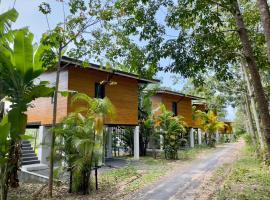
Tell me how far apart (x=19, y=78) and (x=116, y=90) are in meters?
9.40

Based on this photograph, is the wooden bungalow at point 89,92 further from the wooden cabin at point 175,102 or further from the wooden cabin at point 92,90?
the wooden cabin at point 175,102

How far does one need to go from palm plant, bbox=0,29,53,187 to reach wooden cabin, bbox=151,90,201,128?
17.5 m

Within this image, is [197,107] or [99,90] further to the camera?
[197,107]

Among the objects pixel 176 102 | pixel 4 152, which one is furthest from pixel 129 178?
pixel 176 102

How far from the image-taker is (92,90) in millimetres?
16469

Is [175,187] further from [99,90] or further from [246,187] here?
[99,90]

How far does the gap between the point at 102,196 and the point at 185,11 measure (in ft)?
21.1

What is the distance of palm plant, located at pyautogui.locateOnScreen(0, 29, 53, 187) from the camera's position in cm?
829

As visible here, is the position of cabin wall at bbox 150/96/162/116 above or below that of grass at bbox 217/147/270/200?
above

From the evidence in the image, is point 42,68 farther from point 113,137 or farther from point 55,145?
point 113,137

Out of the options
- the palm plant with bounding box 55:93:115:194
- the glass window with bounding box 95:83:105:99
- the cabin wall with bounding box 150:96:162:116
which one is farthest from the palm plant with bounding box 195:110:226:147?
the palm plant with bounding box 55:93:115:194

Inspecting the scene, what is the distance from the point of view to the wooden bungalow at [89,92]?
1527 centimetres

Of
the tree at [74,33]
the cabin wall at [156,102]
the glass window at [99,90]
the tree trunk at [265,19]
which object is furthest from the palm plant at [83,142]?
the cabin wall at [156,102]

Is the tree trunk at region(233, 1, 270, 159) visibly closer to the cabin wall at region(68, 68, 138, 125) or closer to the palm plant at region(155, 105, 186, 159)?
the cabin wall at region(68, 68, 138, 125)
